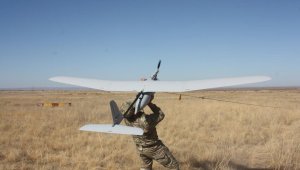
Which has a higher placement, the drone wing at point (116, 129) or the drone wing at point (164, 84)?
the drone wing at point (164, 84)

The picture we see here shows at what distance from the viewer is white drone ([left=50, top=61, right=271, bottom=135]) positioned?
5.35 meters

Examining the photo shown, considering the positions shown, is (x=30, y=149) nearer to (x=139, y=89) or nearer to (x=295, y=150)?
(x=139, y=89)

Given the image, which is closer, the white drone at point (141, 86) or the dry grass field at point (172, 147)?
the white drone at point (141, 86)

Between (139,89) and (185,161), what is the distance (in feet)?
12.9

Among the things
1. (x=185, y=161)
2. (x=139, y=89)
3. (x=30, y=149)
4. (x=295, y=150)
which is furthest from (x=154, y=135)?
(x=30, y=149)

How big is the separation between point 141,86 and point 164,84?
430mm

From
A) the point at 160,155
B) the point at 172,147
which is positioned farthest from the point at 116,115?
the point at 172,147

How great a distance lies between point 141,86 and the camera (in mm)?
5871

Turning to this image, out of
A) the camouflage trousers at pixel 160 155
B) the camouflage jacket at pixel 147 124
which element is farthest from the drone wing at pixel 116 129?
the camouflage trousers at pixel 160 155

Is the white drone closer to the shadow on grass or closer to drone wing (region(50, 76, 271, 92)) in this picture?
drone wing (region(50, 76, 271, 92))

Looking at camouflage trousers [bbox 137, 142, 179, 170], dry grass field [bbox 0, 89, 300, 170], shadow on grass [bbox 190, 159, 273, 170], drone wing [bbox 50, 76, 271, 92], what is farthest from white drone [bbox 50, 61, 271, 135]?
shadow on grass [bbox 190, 159, 273, 170]

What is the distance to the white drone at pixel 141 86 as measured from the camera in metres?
5.35

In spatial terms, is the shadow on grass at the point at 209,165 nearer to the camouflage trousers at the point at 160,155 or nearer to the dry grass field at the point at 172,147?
the dry grass field at the point at 172,147

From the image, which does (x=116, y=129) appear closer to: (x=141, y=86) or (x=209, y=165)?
(x=141, y=86)
